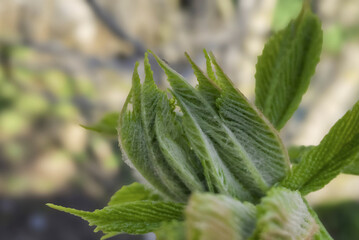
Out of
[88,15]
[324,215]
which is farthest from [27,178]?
[324,215]

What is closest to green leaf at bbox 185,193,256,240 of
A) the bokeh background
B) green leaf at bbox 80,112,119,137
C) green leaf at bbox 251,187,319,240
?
green leaf at bbox 251,187,319,240

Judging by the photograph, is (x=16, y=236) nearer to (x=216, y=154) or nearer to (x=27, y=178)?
(x=27, y=178)

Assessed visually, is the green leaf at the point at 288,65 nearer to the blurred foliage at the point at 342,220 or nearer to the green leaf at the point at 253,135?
the green leaf at the point at 253,135

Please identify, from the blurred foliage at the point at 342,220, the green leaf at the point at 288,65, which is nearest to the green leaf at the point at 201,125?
the green leaf at the point at 288,65

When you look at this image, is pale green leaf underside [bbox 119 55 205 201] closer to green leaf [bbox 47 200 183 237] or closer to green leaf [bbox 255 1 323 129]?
green leaf [bbox 47 200 183 237]

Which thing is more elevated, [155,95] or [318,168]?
[155,95]

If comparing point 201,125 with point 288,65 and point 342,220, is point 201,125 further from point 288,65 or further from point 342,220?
point 342,220

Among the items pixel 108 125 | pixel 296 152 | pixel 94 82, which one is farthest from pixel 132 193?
pixel 94 82
